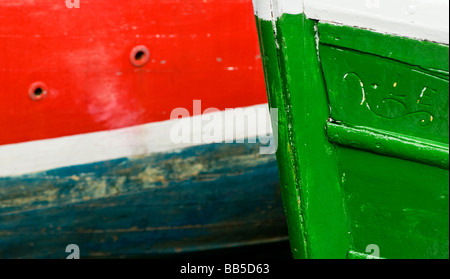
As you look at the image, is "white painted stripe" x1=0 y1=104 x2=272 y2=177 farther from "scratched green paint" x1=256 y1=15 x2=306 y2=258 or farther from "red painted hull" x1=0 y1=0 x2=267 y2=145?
"scratched green paint" x1=256 y1=15 x2=306 y2=258

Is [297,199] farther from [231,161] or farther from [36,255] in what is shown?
[36,255]

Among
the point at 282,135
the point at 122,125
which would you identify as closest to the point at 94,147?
the point at 122,125

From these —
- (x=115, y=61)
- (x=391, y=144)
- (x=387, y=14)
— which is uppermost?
(x=115, y=61)

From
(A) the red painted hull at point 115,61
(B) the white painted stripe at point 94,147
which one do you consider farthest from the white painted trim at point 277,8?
(B) the white painted stripe at point 94,147

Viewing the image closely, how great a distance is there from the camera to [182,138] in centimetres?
267

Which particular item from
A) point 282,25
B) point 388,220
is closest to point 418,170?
point 388,220

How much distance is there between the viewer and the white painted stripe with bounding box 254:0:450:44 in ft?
4.84

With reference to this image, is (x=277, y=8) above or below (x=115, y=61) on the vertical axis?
below

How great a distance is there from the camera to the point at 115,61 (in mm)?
2477

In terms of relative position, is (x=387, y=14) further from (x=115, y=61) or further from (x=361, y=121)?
(x=115, y=61)

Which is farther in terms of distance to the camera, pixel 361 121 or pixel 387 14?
pixel 361 121

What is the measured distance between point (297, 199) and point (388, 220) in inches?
10.8

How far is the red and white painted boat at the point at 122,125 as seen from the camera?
242cm

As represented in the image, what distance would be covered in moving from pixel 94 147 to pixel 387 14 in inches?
57.7
